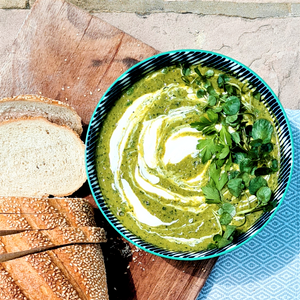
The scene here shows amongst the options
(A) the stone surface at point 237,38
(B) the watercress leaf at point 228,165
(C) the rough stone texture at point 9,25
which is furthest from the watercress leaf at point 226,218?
(C) the rough stone texture at point 9,25

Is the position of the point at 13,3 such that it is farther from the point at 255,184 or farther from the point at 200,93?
the point at 255,184

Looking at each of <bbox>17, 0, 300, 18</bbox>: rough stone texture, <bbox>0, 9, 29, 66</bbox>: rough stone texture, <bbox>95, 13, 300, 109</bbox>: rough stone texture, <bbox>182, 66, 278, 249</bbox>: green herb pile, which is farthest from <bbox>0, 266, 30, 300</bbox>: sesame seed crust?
<bbox>17, 0, 300, 18</bbox>: rough stone texture

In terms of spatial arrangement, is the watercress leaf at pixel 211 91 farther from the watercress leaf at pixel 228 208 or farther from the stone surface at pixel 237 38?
the stone surface at pixel 237 38

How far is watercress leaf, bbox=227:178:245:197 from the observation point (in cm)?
225

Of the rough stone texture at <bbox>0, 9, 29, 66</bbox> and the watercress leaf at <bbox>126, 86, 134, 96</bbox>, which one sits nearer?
the watercress leaf at <bbox>126, 86, 134, 96</bbox>

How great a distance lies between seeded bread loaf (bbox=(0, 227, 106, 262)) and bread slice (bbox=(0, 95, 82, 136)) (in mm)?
707

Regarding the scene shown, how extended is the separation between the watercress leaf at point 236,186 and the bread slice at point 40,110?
44.2 inches

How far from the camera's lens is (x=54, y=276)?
2.28 meters

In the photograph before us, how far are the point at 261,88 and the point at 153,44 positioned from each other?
140 centimetres

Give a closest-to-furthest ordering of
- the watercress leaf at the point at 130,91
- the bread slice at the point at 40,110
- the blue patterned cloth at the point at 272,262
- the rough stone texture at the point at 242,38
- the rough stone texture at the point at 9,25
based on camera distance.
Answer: the watercress leaf at the point at 130,91 → the bread slice at the point at 40,110 → the blue patterned cloth at the point at 272,262 → the rough stone texture at the point at 242,38 → the rough stone texture at the point at 9,25

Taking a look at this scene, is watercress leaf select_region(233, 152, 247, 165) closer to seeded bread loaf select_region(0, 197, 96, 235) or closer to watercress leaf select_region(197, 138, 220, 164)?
watercress leaf select_region(197, 138, 220, 164)

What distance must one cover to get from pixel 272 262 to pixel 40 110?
6.81 feet

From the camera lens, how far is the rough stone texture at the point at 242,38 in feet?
10.7

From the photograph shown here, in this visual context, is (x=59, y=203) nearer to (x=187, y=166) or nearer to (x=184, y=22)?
(x=187, y=166)
